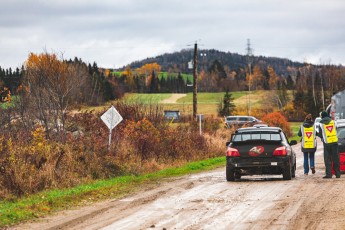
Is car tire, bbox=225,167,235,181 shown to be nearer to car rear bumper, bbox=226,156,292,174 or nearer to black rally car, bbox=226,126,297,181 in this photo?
black rally car, bbox=226,126,297,181

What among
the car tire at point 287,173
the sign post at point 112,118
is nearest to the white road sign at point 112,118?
the sign post at point 112,118

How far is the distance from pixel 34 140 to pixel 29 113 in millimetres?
4257

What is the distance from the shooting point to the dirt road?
1148cm

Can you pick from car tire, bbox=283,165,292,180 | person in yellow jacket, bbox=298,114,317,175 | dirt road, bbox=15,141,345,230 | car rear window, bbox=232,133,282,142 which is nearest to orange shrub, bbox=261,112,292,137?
person in yellow jacket, bbox=298,114,317,175

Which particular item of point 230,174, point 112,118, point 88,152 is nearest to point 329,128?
point 230,174

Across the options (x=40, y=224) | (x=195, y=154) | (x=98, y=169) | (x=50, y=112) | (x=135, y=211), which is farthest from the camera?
(x=195, y=154)

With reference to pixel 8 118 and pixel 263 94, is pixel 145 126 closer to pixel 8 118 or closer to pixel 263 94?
pixel 8 118

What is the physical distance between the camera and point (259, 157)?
65.9ft

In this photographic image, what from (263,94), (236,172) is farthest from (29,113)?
(263,94)

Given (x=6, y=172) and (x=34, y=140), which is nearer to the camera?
(x=6, y=172)

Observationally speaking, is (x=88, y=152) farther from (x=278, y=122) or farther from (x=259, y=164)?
(x=278, y=122)

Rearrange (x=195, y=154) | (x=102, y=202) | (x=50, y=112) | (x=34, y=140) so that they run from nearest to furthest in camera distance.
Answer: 1. (x=102, y=202)
2. (x=34, y=140)
3. (x=50, y=112)
4. (x=195, y=154)

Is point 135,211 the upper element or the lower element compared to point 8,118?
lower

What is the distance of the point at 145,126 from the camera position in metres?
28.7
